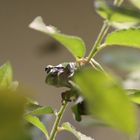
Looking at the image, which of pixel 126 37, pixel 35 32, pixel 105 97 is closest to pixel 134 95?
pixel 126 37

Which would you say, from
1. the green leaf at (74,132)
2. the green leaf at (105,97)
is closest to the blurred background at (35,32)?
the green leaf at (74,132)

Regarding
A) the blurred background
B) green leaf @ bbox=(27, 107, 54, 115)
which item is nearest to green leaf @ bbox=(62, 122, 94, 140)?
green leaf @ bbox=(27, 107, 54, 115)

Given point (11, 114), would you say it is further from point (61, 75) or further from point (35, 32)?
point (35, 32)

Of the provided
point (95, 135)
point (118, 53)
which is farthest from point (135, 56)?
point (95, 135)

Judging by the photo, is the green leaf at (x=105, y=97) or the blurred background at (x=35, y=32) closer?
the green leaf at (x=105, y=97)

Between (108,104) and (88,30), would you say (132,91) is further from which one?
(88,30)

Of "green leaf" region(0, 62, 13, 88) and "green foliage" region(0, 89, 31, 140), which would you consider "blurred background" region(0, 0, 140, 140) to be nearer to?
"green leaf" region(0, 62, 13, 88)

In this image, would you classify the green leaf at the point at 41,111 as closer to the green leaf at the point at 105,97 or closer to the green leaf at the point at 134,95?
the green leaf at the point at 134,95
